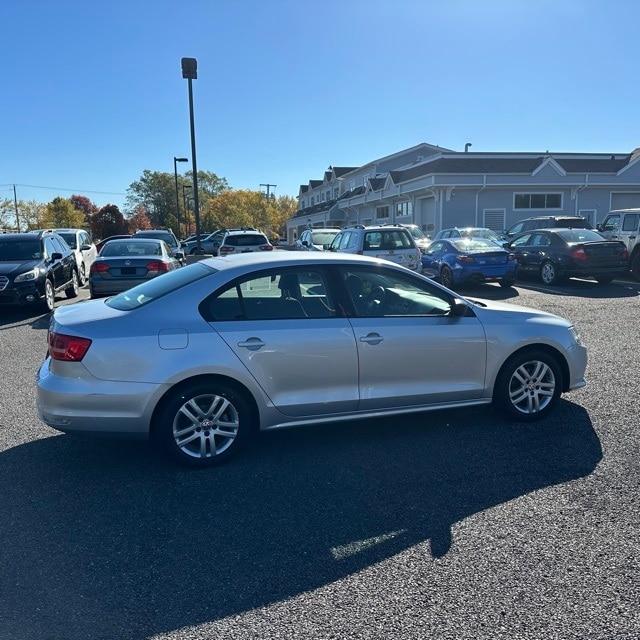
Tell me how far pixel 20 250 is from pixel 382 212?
32134 mm

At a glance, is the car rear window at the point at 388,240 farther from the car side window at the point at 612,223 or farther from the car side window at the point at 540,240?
the car side window at the point at 612,223

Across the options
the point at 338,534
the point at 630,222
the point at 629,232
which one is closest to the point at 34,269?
the point at 338,534

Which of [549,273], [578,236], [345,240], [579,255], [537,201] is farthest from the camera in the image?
[537,201]

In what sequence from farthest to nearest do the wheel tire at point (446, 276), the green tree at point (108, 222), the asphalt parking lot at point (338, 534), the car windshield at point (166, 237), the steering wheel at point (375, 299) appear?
the green tree at point (108, 222) → the car windshield at point (166, 237) → the wheel tire at point (446, 276) → the steering wheel at point (375, 299) → the asphalt parking lot at point (338, 534)

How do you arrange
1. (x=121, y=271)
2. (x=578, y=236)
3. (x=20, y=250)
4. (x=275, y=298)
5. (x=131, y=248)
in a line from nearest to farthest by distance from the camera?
1. (x=275, y=298)
2. (x=121, y=271)
3. (x=20, y=250)
4. (x=131, y=248)
5. (x=578, y=236)

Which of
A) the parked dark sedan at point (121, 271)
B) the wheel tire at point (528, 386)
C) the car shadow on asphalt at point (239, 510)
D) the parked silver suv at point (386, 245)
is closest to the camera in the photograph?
the car shadow on asphalt at point (239, 510)

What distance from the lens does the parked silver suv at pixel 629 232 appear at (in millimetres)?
15539

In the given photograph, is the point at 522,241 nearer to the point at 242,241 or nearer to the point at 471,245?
the point at 471,245

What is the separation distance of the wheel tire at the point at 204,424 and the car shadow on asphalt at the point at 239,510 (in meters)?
0.14

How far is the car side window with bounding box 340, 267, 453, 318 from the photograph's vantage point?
466cm

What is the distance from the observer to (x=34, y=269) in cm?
1112

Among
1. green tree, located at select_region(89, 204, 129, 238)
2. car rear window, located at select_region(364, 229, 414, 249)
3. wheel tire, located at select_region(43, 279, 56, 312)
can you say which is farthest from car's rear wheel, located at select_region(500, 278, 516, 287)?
green tree, located at select_region(89, 204, 129, 238)

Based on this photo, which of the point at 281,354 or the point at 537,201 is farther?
the point at 537,201

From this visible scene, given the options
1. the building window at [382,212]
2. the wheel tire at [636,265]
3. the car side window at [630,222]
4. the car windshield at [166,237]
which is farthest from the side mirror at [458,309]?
the building window at [382,212]
